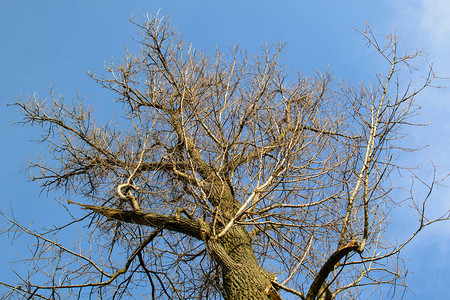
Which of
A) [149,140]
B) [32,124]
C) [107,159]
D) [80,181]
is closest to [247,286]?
[149,140]

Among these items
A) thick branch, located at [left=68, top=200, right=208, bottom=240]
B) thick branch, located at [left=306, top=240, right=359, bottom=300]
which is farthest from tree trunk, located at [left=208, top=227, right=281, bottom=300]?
thick branch, located at [left=306, top=240, right=359, bottom=300]

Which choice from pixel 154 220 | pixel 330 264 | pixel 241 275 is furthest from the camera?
pixel 154 220

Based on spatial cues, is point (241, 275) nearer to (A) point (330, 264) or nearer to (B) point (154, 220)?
(A) point (330, 264)

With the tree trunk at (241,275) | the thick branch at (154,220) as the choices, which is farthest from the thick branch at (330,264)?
the thick branch at (154,220)

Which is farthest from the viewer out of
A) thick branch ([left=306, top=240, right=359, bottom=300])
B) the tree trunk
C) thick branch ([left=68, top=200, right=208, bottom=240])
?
thick branch ([left=68, top=200, right=208, bottom=240])

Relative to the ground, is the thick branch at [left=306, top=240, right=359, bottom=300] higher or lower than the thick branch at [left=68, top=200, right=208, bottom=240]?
lower

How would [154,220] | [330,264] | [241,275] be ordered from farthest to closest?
[154,220], [241,275], [330,264]

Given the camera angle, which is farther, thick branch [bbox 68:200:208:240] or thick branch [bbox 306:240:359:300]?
thick branch [bbox 68:200:208:240]

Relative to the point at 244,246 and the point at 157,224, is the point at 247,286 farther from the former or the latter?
the point at 157,224

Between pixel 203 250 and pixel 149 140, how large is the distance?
1.62m

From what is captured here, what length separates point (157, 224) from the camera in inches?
202

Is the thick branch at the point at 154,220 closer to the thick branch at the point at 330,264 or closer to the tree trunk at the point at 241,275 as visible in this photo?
the tree trunk at the point at 241,275

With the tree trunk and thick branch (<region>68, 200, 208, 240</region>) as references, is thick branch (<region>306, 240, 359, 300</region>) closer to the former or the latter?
the tree trunk

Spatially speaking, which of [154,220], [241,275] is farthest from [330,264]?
[154,220]
